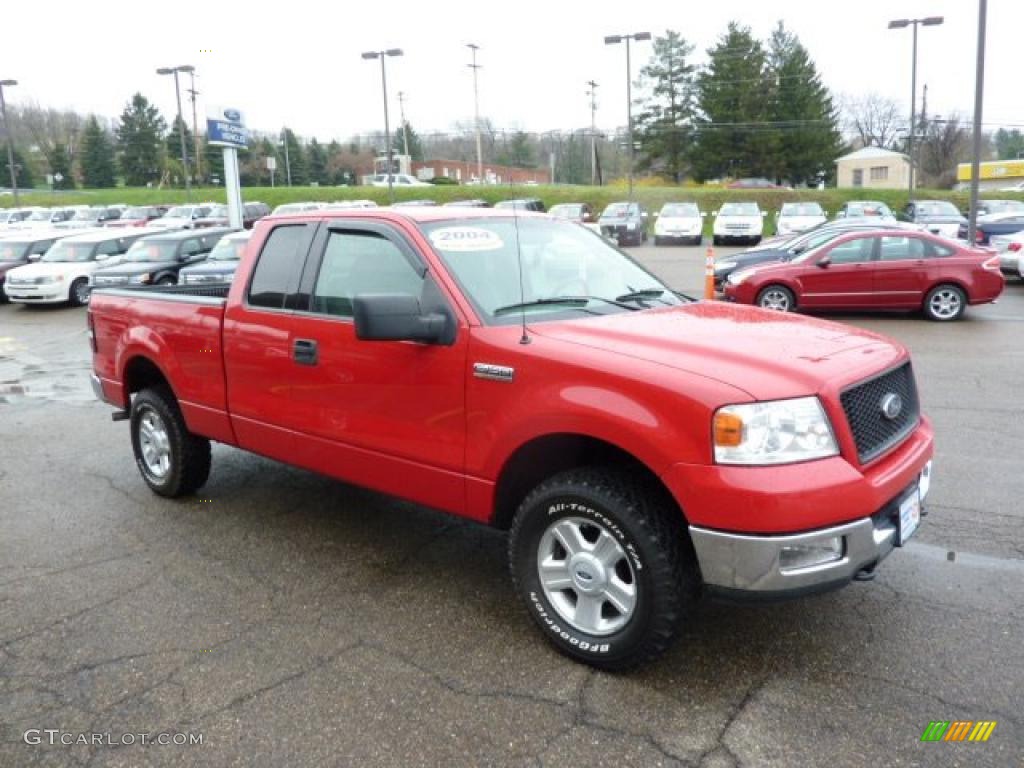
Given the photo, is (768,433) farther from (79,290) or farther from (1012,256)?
(79,290)

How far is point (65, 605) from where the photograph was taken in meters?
4.11

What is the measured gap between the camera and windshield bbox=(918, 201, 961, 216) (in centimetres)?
3025

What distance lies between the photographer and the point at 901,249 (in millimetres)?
13367

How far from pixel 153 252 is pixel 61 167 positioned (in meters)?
69.4

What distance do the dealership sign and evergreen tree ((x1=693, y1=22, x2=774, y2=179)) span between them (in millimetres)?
38720

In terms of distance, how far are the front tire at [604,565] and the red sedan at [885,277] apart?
11122mm

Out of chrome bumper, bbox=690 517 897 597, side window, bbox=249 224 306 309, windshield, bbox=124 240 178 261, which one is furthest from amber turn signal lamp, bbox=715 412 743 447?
windshield, bbox=124 240 178 261

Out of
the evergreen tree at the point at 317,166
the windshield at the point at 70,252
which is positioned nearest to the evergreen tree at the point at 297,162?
the evergreen tree at the point at 317,166

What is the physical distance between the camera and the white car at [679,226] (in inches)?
1244

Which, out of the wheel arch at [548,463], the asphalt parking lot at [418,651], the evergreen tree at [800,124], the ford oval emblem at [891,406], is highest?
the evergreen tree at [800,124]

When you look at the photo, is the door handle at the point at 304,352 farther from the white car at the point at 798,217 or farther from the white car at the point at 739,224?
the white car at the point at 739,224

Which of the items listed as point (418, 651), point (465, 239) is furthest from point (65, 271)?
point (418, 651)

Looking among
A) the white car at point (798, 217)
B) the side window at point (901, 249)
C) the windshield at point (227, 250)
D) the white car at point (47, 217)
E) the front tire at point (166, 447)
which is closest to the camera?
the front tire at point (166, 447)

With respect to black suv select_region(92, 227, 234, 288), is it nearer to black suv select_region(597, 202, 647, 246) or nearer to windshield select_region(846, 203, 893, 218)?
black suv select_region(597, 202, 647, 246)
